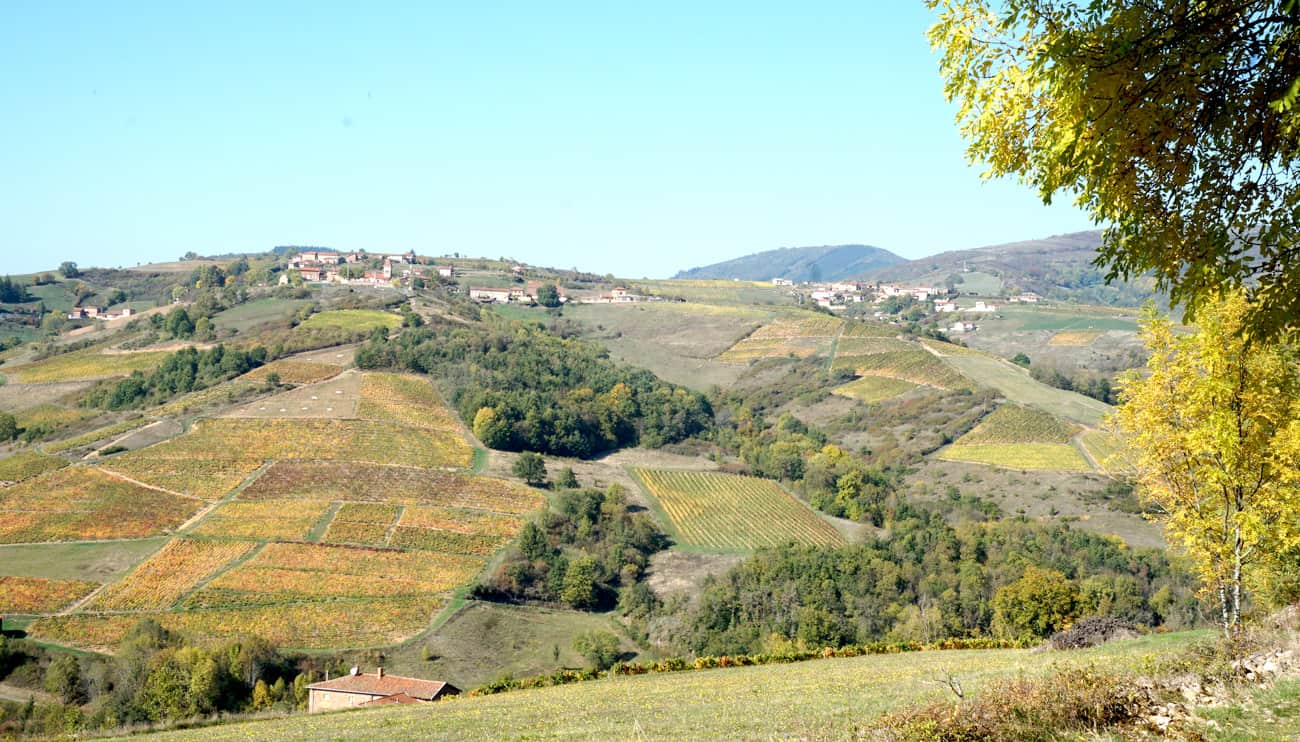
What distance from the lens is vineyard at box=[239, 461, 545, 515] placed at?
79.4m

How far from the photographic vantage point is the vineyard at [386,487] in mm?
79438

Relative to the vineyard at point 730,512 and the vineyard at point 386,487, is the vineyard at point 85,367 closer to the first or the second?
the vineyard at point 386,487

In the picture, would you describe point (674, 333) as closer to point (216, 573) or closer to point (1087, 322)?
point (1087, 322)

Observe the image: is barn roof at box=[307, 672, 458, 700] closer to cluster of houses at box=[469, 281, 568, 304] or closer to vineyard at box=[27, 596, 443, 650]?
vineyard at box=[27, 596, 443, 650]

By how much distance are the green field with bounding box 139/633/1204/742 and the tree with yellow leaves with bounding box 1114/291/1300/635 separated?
2.34 m

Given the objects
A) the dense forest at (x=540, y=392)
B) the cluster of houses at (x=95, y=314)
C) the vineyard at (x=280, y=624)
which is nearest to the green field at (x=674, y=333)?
the dense forest at (x=540, y=392)

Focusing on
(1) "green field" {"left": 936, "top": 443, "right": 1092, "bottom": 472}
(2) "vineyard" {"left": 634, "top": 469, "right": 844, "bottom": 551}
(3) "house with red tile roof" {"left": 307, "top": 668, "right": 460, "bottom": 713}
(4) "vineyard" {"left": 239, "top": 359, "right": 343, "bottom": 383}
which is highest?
(4) "vineyard" {"left": 239, "top": 359, "right": 343, "bottom": 383}

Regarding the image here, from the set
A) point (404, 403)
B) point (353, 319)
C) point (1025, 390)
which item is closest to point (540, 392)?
point (404, 403)

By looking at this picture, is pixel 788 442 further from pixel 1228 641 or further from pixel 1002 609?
pixel 1228 641

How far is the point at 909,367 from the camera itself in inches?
5394

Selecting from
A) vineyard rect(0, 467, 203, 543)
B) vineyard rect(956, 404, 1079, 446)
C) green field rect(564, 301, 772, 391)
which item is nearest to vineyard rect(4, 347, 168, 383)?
vineyard rect(0, 467, 203, 543)

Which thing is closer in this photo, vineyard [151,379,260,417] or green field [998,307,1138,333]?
vineyard [151,379,260,417]

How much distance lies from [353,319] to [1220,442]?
428 ft

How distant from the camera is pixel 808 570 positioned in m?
68.2
